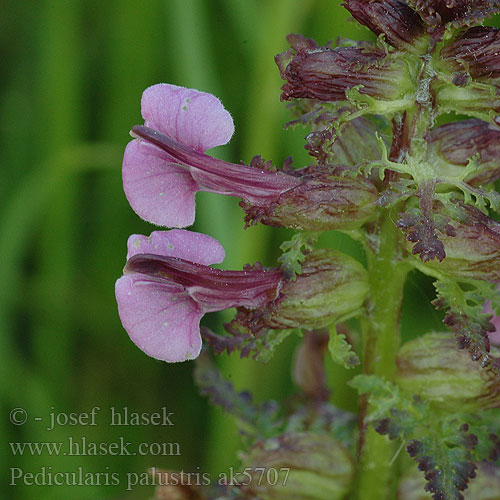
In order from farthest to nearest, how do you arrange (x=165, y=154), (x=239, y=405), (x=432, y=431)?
(x=239, y=405)
(x=432, y=431)
(x=165, y=154)

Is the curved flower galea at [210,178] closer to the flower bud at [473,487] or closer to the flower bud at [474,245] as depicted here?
the flower bud at [474,245]

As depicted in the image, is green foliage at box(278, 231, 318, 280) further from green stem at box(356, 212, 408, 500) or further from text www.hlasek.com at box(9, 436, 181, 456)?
text www.hlasek.com at box(9, 436, 181, 456)

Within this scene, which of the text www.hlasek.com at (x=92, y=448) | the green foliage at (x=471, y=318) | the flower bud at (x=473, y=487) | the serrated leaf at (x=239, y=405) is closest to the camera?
the green foliage at (x=471, y=318)

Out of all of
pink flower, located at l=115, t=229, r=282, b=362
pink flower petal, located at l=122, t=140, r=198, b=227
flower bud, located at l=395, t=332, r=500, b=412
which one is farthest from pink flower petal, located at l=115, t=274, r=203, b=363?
flower bud, located at l=395, t=332, r=500, b=412

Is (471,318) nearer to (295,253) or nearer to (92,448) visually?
(295,253)

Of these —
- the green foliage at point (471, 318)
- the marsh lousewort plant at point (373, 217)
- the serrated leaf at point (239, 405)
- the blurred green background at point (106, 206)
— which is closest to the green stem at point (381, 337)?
the marsh lousewort plant at point (373, 217)

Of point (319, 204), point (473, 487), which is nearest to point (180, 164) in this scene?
point (319, 204)
